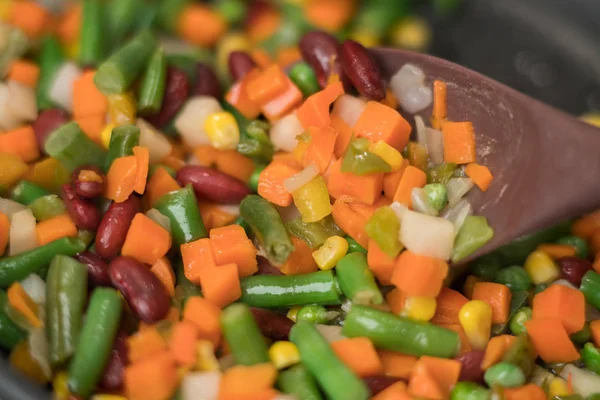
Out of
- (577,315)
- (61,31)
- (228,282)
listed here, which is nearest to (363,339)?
(228,282)

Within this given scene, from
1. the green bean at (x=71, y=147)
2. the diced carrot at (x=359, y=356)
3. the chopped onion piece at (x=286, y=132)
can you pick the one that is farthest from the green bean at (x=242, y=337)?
the green bean at (x=71, y=147)

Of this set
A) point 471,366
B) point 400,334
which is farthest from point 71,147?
point 471,366

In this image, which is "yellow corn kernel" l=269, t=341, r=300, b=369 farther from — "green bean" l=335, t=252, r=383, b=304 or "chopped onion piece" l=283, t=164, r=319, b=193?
"chopped onion piece" l=283, t=164, r=319, b=193

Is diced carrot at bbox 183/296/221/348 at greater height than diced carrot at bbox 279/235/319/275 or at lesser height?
lesser

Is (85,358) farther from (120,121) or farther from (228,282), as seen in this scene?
(120,121)

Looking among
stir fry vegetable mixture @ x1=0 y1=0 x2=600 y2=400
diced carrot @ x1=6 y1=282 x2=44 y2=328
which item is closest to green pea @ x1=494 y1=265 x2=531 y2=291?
stir fry vegetable mixture @ x1=0 y1=0 x2=600 y2=400

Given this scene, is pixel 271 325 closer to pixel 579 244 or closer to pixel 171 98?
pixel 171 98
